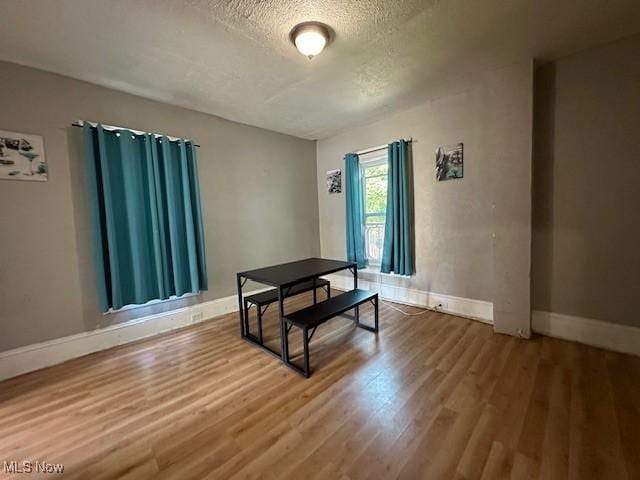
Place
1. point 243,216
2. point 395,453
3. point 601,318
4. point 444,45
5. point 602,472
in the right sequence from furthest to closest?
point 243,216, point 601,318, point 444,45, point 395,453, point 602,472

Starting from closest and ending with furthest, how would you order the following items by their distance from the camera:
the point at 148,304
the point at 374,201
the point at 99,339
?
1. the point at 99,339
2. the point at 148,304
3. the point at 374,201

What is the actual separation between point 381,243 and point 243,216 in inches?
77.9

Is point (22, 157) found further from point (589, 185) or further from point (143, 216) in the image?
point (589, 185)

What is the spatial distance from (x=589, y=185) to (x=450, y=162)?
3.83 ft

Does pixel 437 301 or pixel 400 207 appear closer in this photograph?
pixel 437 301

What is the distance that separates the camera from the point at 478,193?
281 centimetres

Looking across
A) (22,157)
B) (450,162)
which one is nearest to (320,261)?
(450,162)

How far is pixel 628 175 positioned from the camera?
2.05 m

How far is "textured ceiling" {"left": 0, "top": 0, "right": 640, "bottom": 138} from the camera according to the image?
161cm

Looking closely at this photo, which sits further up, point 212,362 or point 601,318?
point 601,318

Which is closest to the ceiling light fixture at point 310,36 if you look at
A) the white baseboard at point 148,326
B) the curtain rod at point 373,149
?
the curtain rod at point 373,149

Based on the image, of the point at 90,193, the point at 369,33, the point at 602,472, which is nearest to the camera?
Answer: the point at 602,472

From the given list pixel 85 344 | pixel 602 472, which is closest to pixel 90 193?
pixel 85 344

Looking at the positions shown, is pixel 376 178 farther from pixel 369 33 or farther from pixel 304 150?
pixel 369 33
